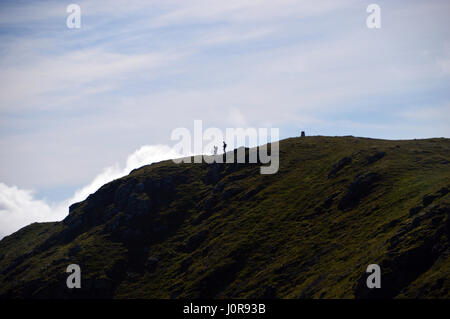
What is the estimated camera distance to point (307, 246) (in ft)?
490

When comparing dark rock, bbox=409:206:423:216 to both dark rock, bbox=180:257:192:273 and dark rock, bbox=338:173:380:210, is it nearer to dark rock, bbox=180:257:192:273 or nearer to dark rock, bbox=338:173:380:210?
dark rock, bbox=338:173:380:210

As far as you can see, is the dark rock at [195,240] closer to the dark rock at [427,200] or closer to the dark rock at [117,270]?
the dark rock at [117,270]

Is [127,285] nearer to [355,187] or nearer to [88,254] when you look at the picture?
[88,254]

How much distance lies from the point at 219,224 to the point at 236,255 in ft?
89.0

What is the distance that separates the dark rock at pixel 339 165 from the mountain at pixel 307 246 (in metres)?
0.40

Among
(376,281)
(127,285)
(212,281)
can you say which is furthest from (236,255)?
(376,281)

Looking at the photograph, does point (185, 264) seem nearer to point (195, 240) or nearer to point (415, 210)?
point (195, 240)

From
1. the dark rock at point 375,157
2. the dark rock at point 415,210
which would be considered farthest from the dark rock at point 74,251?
the dark rock at point 415,210

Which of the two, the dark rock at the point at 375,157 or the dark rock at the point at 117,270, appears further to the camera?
the dark rock at the point at 375,157

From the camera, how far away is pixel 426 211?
128 meters

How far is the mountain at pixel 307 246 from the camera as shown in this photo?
388ft

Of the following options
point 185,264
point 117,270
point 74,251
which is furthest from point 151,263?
point 74,251

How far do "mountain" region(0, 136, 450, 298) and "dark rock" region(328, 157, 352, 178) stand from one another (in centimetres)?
40

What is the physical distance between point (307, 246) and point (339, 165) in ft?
164
